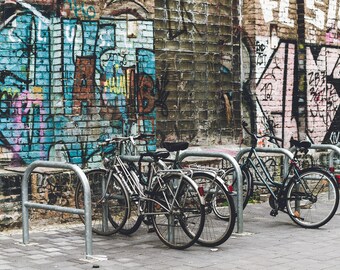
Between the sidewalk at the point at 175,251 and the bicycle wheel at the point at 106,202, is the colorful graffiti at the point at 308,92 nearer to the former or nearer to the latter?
the sidewalk at the point at 175,251

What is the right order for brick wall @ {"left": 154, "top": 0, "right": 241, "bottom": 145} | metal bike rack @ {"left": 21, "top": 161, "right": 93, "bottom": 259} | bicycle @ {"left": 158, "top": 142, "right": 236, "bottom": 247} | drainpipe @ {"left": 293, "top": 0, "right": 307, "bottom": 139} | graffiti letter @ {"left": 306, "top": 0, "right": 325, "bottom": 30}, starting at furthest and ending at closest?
graffiti letter @ {"left": 306, "top": 0, "right": 325, "bottom": 30} → drainpipe @ {"left": 293, "top": 0, "right": 307, "bottom": 139} → brick wall @ {"left": 154, "top": 0, "right": 241, "bottom": 145} → bicycle @ {"left": 158, "top": 142, "right": 236, "bottom": 247} → metal bike rack @ {"left": 21, "top": 161, "right": 93, "bottom": 259}

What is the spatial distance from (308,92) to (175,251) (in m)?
6.11

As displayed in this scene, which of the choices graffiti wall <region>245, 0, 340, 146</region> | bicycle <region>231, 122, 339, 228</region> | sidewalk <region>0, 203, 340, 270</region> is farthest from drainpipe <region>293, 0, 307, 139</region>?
sidewalk <region>0, 203, 340, 270</region>

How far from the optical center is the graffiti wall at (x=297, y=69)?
11641 mm

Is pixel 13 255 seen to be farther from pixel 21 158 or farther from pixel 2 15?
pixel 2 15

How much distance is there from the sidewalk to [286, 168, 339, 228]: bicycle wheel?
143mm

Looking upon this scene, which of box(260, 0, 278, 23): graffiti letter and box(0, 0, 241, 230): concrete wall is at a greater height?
box(260, 0, 278, 23): graffiti letter

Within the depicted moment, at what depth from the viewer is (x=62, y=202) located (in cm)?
878

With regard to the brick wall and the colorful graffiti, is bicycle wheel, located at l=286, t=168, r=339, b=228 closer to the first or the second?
the brick wall

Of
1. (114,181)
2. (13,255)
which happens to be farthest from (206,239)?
(13,255)

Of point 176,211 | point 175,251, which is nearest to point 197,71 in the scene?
point 176,211

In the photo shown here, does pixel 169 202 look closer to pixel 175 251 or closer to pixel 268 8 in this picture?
pixel 175 251

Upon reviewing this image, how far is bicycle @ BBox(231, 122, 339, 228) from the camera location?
8.55 m

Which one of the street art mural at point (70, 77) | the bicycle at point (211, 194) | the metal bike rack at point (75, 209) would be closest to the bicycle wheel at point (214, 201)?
the bicycle at point (211, 194)
